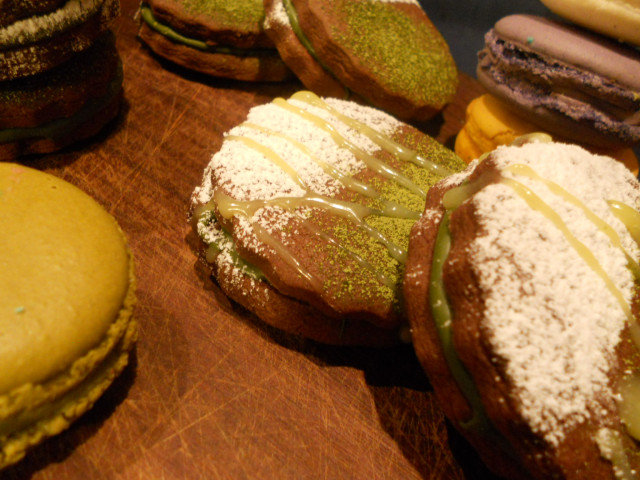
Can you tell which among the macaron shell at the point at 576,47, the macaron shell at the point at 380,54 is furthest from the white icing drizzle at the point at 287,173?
the macaron shell at the point at 576,47

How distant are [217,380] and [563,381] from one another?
3.80 feet

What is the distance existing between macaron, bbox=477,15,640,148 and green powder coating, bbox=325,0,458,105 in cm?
44

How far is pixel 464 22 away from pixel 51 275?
368cm

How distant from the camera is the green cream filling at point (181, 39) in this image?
2.85 meters

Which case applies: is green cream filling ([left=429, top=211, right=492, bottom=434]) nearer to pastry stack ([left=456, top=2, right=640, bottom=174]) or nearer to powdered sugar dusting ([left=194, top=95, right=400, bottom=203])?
powdered sugar dusting ([left=194, top=95, right=400, bottom=203])

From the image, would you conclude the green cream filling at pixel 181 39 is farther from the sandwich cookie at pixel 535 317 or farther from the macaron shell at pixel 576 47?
the sandwich cookie at pixel 535 317

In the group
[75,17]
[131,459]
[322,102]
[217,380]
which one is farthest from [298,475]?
[75,17]

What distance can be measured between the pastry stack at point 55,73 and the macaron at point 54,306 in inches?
20.8

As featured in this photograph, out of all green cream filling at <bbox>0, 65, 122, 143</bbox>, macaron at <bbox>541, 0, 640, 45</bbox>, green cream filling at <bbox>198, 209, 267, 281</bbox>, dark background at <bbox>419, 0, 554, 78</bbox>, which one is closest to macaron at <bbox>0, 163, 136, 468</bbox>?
green cream filling at <bbox>198, 209, 267, 281</bbox>

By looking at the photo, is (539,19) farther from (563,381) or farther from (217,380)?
(217,380)

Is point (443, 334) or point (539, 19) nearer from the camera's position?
point (443, 334)

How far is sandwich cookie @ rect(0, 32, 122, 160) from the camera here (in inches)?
80.7

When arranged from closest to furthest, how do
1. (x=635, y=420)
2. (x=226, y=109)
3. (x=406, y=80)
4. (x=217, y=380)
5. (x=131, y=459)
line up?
1. (x=635, y=420)
2. (x=131, y=459)
3. (x=217, y=380)
4. (x=406, y=80)
5. (x=226, y=109)

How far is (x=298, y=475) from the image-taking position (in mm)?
1686
